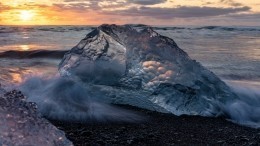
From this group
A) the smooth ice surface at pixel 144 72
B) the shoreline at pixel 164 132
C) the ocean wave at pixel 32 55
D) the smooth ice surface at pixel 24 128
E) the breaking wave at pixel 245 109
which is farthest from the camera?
the ocean wave at pixel 32 55

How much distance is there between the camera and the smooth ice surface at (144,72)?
487 cm

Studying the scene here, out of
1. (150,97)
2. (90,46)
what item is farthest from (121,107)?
(90,46)

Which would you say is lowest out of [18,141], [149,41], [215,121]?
[215,121]

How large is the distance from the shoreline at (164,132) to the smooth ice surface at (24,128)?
0.62 meters

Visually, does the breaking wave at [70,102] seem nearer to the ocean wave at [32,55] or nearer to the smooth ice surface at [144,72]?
the smooth ice surface at [144,72]

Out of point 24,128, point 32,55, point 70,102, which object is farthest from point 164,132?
point 32,55

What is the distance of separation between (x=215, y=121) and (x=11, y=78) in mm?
3689

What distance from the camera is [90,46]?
243 inches

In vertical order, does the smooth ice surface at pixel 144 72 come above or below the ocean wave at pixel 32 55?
above

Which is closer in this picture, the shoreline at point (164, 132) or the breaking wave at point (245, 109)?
the shoreline at point (164, 132)

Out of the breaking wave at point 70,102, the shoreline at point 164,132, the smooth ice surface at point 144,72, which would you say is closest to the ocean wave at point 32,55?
the smooth ice surface at point 144,72

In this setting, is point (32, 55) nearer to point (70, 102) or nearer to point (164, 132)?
point (70, 102)

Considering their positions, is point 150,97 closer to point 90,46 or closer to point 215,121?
point 215,121

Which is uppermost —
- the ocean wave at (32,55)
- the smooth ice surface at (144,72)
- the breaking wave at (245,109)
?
the smooth ice surface at (144,72)
